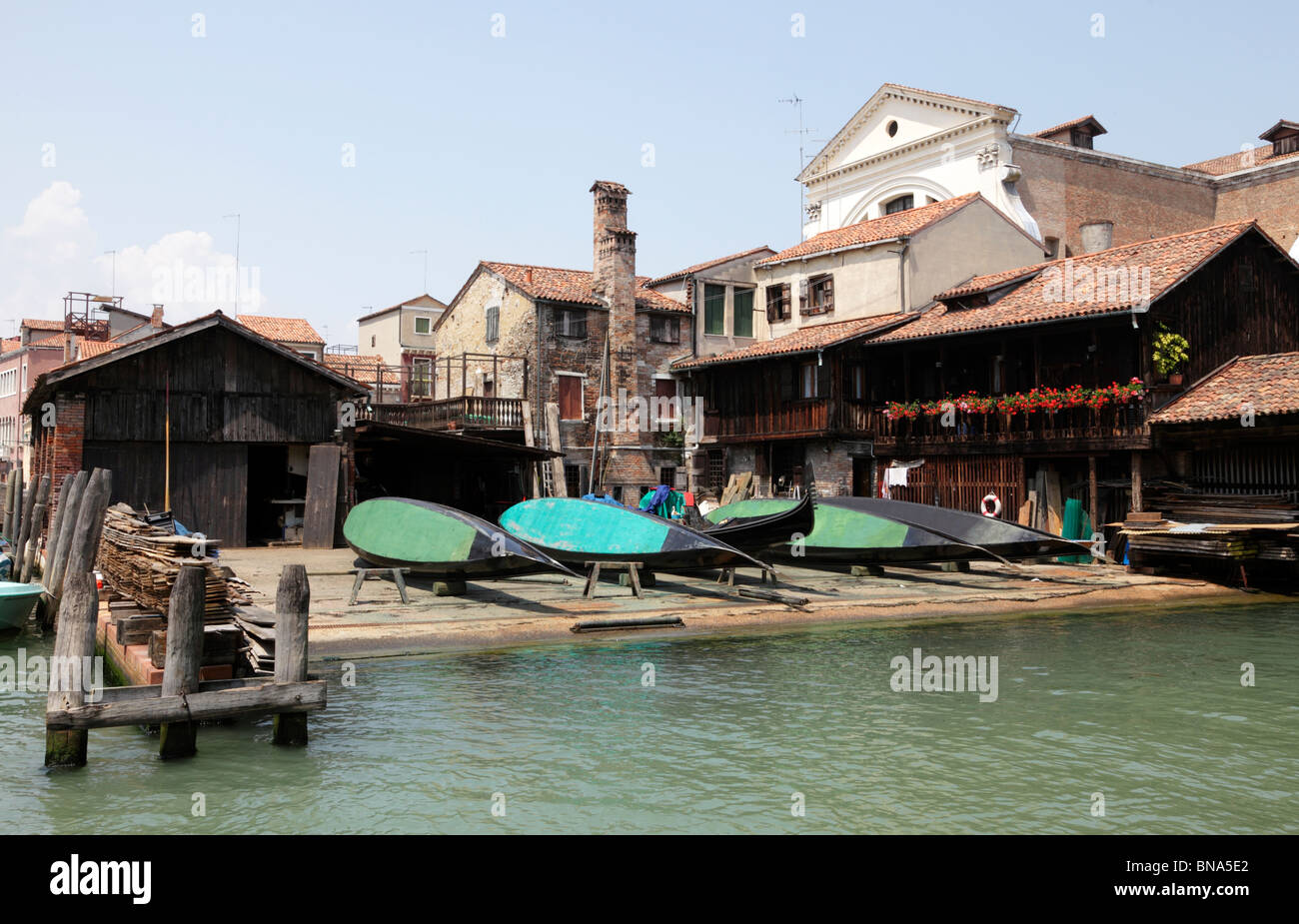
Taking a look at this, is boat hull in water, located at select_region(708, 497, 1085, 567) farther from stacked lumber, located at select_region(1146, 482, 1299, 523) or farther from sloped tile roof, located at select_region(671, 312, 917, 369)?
sloped tile roof, located at select_region(671, 312, 917, 369)

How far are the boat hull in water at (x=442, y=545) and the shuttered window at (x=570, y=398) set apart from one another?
16528 millimetres

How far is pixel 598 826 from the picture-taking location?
705 cm

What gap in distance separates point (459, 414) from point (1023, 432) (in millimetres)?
15821

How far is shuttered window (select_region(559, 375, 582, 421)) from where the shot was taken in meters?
34.2

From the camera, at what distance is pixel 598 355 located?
34.9 metres

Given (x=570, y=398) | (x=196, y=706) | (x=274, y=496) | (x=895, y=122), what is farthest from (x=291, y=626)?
(x=895, y=122)

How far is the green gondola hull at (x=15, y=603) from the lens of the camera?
1445cm

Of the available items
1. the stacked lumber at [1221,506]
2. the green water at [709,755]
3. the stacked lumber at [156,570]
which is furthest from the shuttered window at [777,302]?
the stacked lumber at [156,570]

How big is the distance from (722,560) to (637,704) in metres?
6.02

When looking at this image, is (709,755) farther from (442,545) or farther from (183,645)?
(442,545)

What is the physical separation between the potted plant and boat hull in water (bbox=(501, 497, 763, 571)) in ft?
37.3

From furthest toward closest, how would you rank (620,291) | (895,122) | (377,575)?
(895,122), (620,291), (377,575)
